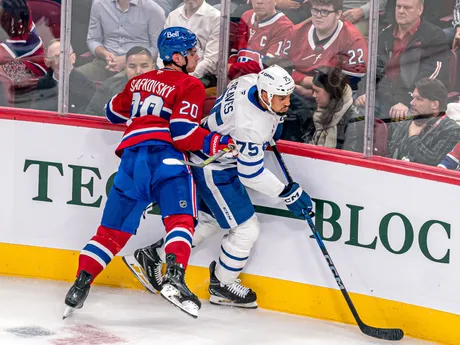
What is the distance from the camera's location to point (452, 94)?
13.8 feet

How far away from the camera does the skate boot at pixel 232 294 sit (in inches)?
188

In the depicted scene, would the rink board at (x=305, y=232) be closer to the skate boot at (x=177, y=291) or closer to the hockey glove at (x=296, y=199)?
the hockey glove at (x=296, y=199)

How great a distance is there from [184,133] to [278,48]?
22.9 inches

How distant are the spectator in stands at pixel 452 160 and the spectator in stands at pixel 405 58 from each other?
26cm

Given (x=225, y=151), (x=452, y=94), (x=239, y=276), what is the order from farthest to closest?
(x=239, y=276) < (x=225, y=151) < (x=452, y=94)

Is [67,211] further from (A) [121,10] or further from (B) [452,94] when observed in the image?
(B) [452,94]

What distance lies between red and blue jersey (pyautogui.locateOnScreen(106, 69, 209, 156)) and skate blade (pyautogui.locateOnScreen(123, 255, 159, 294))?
527 mm

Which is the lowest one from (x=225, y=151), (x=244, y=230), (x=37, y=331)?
(x=37, y=331)

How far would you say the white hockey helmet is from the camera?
14.3 feet

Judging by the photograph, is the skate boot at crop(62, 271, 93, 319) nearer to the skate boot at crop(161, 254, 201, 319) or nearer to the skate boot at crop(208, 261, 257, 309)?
the skate boot at crop(161, 254, 201, 319)

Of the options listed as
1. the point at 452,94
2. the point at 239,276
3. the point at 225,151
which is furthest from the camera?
the point at 239,276

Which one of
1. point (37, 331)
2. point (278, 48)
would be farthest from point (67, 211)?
point (278, 48)

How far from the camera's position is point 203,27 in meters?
4.81

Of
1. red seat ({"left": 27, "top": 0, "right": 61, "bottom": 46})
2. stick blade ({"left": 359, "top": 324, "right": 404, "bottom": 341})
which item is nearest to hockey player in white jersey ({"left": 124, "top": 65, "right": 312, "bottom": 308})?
stick blade ({"left": 359, "top": 324, "right": 404, "bottom": 341})
